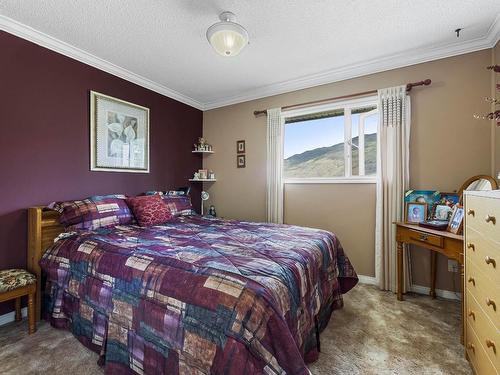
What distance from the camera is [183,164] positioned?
381 cm

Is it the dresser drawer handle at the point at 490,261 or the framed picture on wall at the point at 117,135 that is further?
the framed picture on wall at the point at 117,135

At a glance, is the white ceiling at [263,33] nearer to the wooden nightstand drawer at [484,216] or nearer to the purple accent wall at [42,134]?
the purple accent wall at [42,134]

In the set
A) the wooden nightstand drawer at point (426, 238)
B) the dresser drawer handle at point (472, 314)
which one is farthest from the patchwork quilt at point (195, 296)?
the dresser drawer handle at point (472, 314)

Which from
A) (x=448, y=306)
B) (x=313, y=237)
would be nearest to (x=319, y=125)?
(x=313, y=237)

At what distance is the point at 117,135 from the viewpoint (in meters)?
2.87

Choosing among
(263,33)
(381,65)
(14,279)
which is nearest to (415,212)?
(381,65)

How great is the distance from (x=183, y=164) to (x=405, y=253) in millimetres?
3225

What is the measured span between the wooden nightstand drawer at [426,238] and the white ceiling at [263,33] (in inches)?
72.7

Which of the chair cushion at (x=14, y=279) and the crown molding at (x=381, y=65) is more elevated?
the crown molding at (x=381, y=65)

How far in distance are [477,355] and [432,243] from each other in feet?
3.05

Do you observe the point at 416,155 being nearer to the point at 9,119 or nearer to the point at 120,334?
the point at 120,334

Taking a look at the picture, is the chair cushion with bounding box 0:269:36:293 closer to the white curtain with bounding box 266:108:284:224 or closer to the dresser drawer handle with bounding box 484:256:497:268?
the white curtain with bounding box 266:108:284:224

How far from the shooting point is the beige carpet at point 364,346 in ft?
4.86

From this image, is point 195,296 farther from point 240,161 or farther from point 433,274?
point 240,161
